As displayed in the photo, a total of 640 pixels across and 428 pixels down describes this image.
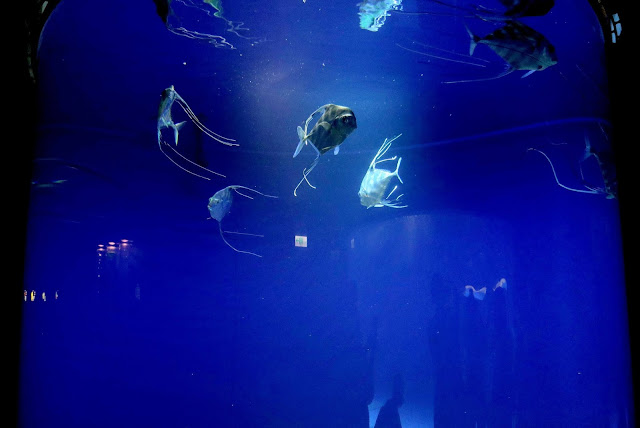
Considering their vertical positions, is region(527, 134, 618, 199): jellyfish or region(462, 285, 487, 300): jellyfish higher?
region(527, 134, 618, 199): jellyfish

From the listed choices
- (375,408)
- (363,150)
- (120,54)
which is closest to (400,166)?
(363,150)

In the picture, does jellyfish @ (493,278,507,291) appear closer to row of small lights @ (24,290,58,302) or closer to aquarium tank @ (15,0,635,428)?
aquarium tank @ (15,0,635,428)

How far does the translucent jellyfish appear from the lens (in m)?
2.48

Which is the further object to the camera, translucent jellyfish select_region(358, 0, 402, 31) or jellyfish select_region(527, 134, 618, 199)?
translucent jellyfish select_region(358, 0, 402, 31)

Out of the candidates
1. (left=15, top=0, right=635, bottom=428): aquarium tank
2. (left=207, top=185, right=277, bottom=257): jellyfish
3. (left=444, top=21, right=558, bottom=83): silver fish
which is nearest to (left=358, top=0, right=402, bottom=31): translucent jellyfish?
(left=15, top=0, right=635, bottom=428): aquarium tank

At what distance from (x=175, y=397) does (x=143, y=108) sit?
2.08m

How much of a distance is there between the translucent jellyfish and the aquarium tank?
2 cm

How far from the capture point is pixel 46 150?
2361 mm

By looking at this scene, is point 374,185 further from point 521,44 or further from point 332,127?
point 521,44

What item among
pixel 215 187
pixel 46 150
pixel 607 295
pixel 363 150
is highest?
pixel 363 150

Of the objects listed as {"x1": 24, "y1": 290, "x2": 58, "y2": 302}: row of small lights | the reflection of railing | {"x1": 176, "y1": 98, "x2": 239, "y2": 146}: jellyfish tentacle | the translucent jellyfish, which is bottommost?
{"x1": 24, "y1": 290, "x2": 58, "y2": 302}: row of small lights

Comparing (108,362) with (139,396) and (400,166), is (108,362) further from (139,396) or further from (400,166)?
(400,166)

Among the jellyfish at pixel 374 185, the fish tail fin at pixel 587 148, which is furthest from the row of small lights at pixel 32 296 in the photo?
the fish tail fin at pixel 587 148

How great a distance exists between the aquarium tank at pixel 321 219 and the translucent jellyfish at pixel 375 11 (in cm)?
2
